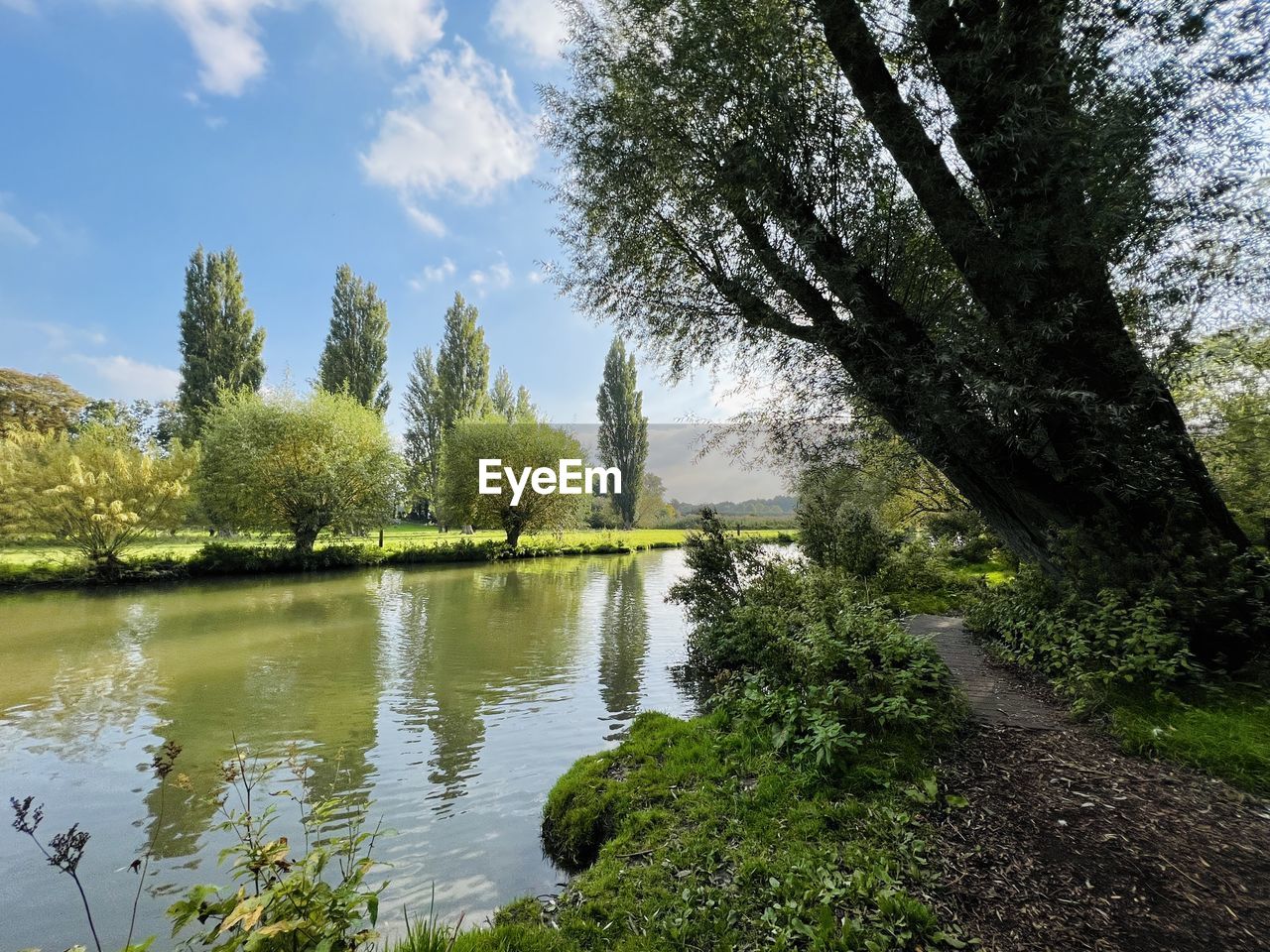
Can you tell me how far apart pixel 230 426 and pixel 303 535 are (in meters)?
5.61

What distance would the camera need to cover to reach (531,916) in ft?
10.7

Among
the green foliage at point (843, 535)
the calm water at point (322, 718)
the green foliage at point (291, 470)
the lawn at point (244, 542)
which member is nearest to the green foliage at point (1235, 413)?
the green foliage at point (843, 535)

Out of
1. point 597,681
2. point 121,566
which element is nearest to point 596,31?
point 597,681

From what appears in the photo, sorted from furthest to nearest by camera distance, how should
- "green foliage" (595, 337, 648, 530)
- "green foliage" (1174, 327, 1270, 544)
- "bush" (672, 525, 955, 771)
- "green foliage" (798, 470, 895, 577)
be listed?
"green foliage" (595, 337, 648, 530), "green foliage" (798, 470, 895, 577), "green foliage" (1174, 327, 1270, 544), "bush" (672, 525, 955, 771)

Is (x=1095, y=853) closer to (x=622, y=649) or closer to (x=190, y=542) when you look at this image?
(x=622, y=649)

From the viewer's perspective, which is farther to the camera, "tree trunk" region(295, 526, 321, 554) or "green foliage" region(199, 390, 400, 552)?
"tree trunk" region(295, 526, 321, 554)

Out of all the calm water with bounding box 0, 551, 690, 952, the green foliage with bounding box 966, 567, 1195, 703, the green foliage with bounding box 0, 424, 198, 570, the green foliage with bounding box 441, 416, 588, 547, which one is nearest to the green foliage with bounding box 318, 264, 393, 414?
the green foliage with bounding box 441, 416, 588, 547

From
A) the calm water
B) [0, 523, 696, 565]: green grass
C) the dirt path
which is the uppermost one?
[0, 523, 696, 565]: green grass

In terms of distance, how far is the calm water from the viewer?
4.13m

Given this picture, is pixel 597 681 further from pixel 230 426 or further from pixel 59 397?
pixel 59 397

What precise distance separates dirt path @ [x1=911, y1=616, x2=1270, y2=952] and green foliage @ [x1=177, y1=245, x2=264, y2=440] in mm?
40234

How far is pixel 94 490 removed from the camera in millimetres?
18062

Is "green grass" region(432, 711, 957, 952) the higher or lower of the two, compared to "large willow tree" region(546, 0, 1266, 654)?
lower

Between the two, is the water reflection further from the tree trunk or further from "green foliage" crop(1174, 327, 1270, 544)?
the tree trunk
